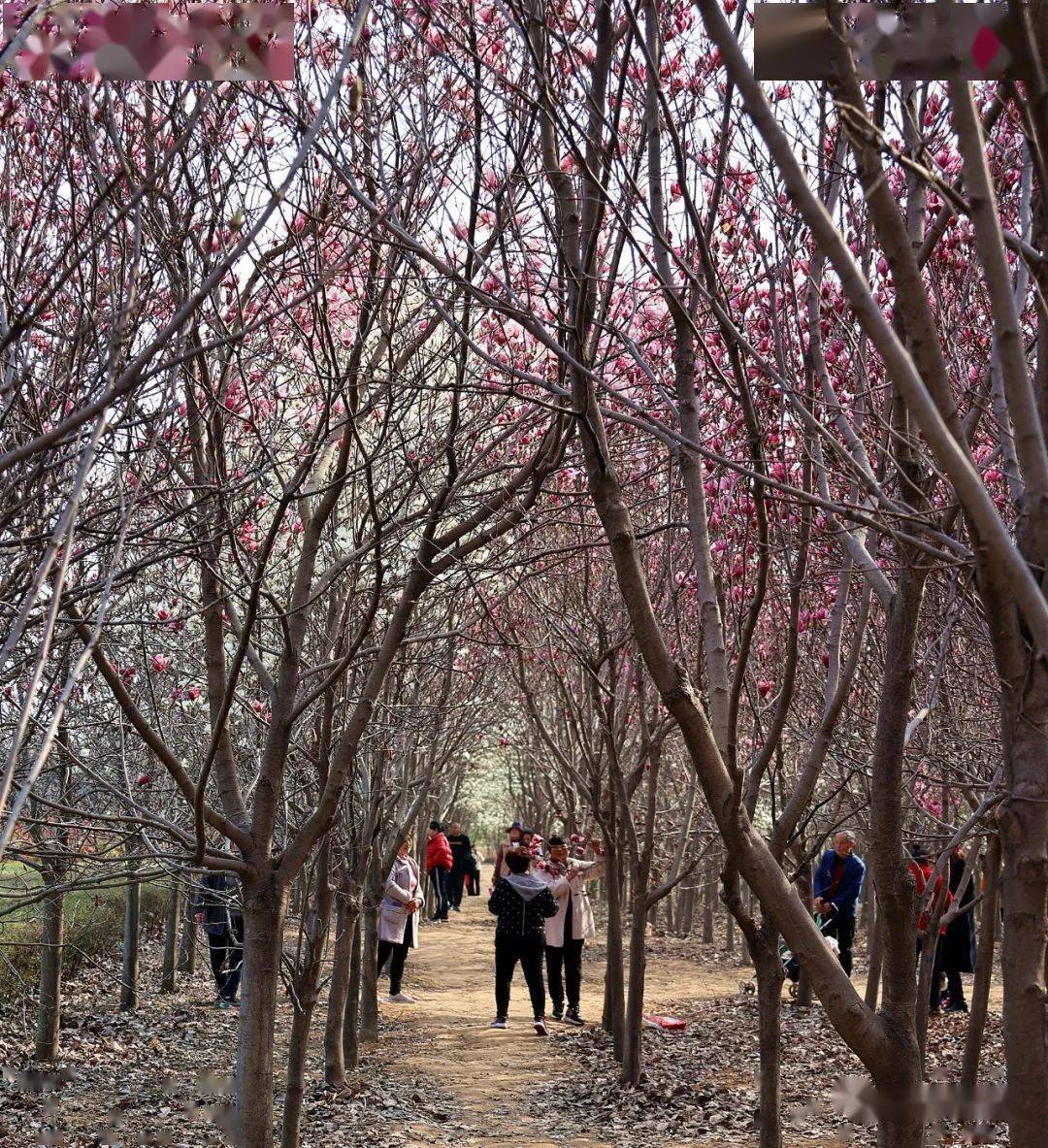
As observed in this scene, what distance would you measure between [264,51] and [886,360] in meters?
2.50

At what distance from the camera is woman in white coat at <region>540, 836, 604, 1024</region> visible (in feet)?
45.8

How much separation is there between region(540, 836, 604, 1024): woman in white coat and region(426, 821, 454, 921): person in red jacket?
7.67m

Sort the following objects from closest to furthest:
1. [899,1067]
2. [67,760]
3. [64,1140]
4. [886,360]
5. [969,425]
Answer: [886,360]
[899,1067]
[969,425]
[67,760]
[64,1140]

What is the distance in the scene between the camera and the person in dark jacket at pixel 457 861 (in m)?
28.3

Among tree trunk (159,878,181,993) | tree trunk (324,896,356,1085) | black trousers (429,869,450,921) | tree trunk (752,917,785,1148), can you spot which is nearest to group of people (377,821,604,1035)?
tree trunk (324,896,356,1085)

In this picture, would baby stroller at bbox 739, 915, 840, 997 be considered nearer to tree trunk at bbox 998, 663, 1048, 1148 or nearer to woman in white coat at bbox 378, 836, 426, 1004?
woman in white coat at bbox 378, 836, 426, 1004

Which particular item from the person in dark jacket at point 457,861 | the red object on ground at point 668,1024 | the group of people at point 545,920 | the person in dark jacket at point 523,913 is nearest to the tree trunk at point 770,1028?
the group of people at point 545,920

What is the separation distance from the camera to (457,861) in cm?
2903

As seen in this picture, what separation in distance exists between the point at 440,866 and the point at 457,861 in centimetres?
504

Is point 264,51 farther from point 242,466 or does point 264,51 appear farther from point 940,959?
point 940,959

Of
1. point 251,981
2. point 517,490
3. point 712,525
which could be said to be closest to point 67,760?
point 251,981

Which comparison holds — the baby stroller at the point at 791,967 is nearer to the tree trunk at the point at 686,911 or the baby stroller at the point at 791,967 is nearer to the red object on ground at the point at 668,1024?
the red object on ground at the point at 668,1024

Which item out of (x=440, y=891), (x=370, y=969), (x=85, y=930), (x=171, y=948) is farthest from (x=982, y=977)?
(x=440, y=891)

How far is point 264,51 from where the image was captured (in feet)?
12.0
